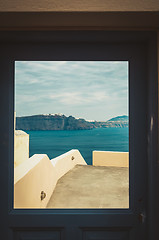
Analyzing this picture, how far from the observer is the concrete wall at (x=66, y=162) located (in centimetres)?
783

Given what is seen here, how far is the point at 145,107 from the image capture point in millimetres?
1364

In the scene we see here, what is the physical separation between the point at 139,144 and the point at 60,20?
2.87ft

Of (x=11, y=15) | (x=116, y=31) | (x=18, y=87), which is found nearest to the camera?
(x=11, y=15)

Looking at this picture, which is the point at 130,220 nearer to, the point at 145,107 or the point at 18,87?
the point at 145,107

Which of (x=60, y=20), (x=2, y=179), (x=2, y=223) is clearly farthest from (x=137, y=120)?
(x=2, y=223)

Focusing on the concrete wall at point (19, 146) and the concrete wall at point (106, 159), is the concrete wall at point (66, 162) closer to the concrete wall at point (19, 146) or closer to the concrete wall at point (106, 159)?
the concrete wall at point (106, 159)

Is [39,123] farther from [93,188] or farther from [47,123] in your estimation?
[93,188]

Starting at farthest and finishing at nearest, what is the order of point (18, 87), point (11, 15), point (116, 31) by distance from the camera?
point (18, 87), point (116, 31), point (11, 15)

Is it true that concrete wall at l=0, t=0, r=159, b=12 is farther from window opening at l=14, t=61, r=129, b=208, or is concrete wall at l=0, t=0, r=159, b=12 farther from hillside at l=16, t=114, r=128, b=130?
hillside at l=16, t=114, r=128, b=130

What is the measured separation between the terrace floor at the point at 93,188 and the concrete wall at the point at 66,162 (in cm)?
25

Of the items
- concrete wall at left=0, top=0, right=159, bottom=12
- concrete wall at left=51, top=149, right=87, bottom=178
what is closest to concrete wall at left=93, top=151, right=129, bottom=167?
concrete wall at left=51, top=149, right=87, bottom=178

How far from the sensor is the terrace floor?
8398 mm

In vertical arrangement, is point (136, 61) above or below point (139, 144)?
above

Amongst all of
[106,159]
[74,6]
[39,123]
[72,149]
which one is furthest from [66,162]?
[74,6]
